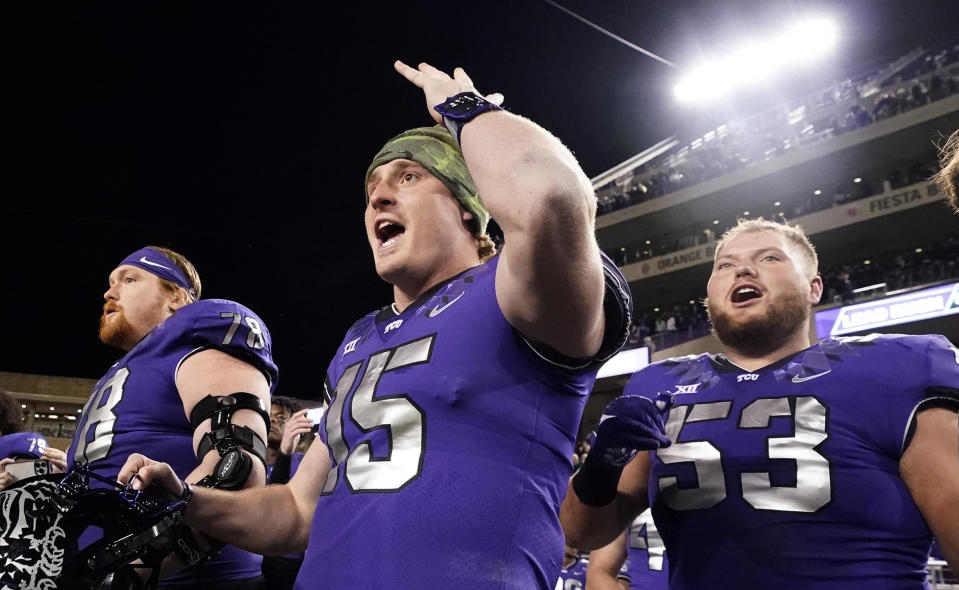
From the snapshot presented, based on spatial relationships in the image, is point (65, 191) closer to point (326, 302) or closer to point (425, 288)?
point (326, 302)

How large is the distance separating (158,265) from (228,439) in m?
1.37

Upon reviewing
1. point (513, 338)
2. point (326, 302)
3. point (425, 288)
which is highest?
Answer: point (326, 302)

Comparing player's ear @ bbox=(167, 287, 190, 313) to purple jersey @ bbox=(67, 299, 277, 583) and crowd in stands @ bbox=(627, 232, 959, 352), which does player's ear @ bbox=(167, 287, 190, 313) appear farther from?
crowd in stands @ bbox=(627, 232, 959, 352)

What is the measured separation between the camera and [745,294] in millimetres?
2422

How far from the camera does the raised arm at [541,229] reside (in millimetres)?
1079

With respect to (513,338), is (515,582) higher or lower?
lower

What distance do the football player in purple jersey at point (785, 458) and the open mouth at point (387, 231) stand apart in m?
0.74

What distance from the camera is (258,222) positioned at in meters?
17.6

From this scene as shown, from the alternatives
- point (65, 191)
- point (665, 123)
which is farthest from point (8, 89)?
point (665, 123)

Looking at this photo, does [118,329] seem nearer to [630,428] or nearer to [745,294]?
[630,428]

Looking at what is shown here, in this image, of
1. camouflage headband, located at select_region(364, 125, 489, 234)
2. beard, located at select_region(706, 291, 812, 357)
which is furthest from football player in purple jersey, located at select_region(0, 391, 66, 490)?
beard, located at select_region(706, 291, 812, 357)

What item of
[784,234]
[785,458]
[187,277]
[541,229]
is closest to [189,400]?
[187,277]

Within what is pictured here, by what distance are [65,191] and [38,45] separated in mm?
5540

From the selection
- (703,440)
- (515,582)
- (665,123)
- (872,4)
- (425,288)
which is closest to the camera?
(515,582)
